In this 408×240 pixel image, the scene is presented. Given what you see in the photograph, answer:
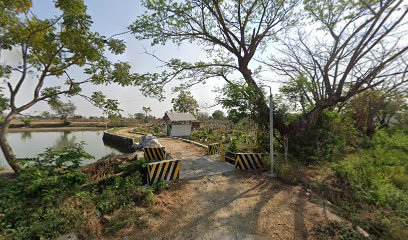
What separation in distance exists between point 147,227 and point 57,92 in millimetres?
6544

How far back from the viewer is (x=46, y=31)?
6.73 m

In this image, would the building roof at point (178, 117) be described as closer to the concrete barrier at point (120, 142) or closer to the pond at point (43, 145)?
the concrete barrier at point (120, 142)

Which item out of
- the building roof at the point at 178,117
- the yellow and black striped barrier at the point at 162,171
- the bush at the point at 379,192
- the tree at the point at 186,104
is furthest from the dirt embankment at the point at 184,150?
the tree at the point at 186,104

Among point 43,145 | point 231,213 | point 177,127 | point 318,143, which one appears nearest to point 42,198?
point 231,213

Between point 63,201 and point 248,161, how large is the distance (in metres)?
6.00

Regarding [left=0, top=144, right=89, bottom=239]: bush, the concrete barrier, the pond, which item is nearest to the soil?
[left=0, top=144, right=89, bottom=239]: bush

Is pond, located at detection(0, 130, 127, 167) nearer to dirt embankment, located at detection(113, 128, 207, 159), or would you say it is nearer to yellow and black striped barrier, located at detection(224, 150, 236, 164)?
dirt embankment, located at detection(113, 128, 207, 159)

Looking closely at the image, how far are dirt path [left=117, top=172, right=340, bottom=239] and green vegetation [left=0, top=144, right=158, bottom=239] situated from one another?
0.47m

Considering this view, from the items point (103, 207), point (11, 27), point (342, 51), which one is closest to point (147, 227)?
point (103, 207)

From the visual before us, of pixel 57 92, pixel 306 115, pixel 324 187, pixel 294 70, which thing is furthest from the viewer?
pixel 294 70

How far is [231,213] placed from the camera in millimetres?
4395

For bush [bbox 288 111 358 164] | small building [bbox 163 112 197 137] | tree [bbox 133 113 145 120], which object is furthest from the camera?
tree [bbox 133 113 145 120]

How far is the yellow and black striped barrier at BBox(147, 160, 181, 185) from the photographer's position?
19.1 feet

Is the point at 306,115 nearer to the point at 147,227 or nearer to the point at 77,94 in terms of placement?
the point at 147,227
